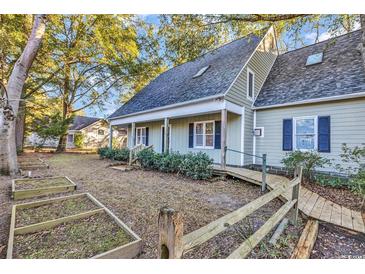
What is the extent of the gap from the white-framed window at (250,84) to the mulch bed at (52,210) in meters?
7.24

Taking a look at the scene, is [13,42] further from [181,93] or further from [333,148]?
[333,148]

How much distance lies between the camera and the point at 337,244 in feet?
8.53

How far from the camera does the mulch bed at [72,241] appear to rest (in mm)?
2225

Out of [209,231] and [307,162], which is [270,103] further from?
[209,231]

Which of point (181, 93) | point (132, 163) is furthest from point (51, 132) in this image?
point (181, 93)

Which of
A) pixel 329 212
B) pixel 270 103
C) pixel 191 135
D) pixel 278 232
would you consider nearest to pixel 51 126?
pixel 191 135

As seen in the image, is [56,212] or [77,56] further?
[77,56]

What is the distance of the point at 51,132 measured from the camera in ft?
50.1

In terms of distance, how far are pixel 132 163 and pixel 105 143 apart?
19.6 metres

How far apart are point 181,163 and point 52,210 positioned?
4.18 metres

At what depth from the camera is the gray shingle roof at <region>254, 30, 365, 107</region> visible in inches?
252

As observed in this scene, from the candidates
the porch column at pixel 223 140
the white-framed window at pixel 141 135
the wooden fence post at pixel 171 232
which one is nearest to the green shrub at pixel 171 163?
the porch column at pixel 223 140

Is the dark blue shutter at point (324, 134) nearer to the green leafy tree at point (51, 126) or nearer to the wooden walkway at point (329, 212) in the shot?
the wooden walkway at point (329, 212)

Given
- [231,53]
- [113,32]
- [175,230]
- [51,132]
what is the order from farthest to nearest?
[51,132] < [113,32] < [231,53] < [175,230]
